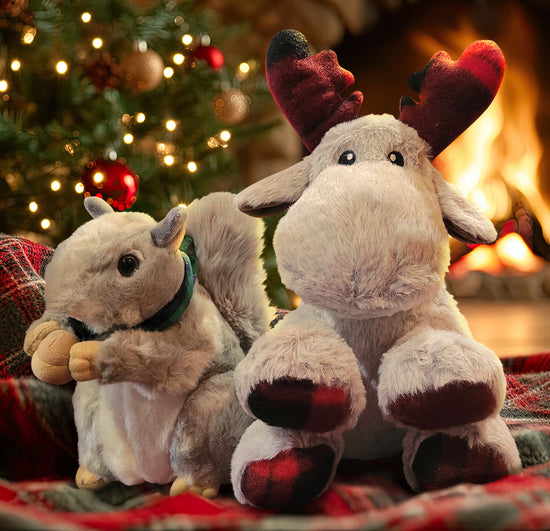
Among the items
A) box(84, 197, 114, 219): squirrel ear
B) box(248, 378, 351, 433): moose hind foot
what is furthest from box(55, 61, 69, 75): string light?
box(248, 378, 351, 433): moose hind foot

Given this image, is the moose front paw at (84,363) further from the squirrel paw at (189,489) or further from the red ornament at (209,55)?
the red ornament at (209,55)

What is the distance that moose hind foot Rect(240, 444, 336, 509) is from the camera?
36cm

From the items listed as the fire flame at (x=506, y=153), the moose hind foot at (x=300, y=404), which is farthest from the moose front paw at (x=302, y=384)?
the fire flame at (x=506, y=153)

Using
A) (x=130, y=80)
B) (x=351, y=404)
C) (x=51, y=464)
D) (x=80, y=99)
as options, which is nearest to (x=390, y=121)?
Result: (x=351, y=404)

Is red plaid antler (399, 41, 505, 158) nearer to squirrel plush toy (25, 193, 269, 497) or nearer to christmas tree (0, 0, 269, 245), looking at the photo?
squirrel plush toy (25, 193, 269, 497)

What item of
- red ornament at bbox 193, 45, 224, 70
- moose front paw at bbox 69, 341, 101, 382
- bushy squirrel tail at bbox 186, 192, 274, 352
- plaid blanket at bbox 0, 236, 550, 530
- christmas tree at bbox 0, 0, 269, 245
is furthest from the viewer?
red ornament at bbox 193, 45, 224, 70

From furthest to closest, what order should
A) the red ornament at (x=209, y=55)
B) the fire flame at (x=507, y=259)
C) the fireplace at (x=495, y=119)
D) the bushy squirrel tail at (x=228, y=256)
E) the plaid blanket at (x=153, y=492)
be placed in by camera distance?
the fire flame at (x=507, y=259) → the fireplace at (x=495, y=119) → the red ornament at (x=209, y=55) → the bushy squirrel tail at (x=228, y=256) → the plaid blanket at (x=153, y=492)

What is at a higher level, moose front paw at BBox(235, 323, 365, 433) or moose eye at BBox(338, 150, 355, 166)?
moose eye at BBox(338, 150, 355, 166)

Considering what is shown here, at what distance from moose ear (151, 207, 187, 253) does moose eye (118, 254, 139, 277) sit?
0.02m

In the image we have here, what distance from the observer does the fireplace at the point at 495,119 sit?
2.14 meters

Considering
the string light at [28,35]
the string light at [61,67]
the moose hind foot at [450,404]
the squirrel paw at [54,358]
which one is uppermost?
the string light at [28,35]

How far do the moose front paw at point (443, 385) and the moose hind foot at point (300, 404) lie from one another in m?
0.04

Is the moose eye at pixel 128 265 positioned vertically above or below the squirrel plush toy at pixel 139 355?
above

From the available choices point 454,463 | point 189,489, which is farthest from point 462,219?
point 189,489
